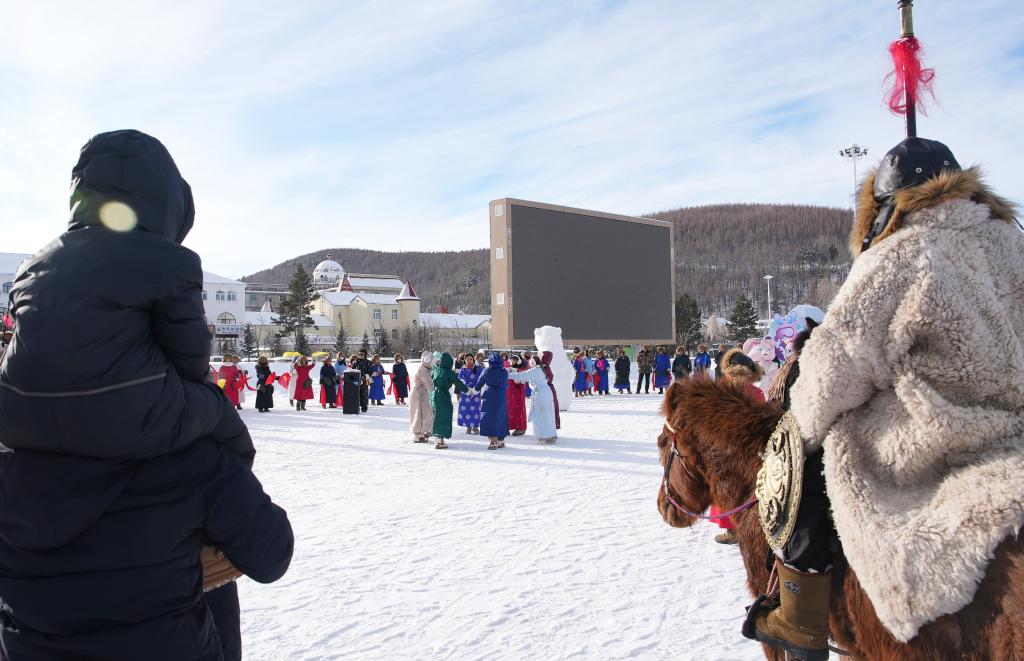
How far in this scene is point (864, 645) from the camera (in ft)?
6.89

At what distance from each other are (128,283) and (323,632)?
2.87 metres

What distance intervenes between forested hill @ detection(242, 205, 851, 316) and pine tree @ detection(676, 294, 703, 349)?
1359 inches

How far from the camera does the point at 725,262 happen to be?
336ft

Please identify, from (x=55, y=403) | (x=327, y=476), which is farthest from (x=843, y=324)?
(x=327, y=476)

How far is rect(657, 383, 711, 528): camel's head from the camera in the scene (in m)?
2.93

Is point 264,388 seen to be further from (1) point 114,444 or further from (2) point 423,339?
(2) point 423,339

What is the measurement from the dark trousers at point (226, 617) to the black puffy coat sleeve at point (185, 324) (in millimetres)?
587

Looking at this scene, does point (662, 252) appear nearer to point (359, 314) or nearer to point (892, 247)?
point (892, 247)

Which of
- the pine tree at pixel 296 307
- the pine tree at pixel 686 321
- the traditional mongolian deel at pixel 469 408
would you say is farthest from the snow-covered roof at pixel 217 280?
the traditional mongolian deel at pixel 469 408

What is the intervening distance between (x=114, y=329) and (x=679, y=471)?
230cm

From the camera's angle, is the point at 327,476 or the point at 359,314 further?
the point at 359,314

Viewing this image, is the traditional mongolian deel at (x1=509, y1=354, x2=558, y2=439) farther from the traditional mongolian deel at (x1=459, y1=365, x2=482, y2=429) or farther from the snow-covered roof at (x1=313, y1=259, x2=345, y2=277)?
the snow-covered roof at (x1=313, y1=259, x2=345, y2=277)

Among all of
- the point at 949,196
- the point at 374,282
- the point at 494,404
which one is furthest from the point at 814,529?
the point at 374,282

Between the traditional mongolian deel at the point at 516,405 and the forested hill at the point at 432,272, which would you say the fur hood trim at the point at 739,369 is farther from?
the forested hill at the point at 432,272
